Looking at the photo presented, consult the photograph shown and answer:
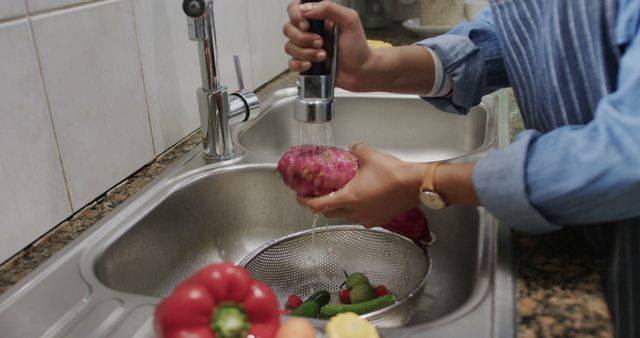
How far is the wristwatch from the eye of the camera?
2.40 feet

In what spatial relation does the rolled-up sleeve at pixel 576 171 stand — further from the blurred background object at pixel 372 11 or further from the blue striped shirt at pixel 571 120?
the blurred background object at pixel 372 11

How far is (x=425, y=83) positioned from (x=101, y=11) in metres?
0.57

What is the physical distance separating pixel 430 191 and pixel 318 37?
249 millimetres

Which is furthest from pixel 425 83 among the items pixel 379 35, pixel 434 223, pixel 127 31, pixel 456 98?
pixel 379 35

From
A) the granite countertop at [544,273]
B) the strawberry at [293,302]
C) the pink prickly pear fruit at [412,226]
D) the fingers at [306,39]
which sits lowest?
the strawberry at [293,302]

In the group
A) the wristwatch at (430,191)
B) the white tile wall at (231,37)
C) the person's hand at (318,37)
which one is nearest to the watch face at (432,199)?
the wristwatch at (430,191)

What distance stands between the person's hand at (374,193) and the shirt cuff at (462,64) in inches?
11.4

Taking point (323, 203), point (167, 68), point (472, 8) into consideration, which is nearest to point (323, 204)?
point (323, 203)

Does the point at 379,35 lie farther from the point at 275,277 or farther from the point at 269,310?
the point at 269,310

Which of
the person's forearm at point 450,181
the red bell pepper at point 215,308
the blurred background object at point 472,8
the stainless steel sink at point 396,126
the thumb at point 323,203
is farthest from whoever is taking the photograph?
the blurred background object at point 472,8

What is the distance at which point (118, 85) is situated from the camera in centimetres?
96

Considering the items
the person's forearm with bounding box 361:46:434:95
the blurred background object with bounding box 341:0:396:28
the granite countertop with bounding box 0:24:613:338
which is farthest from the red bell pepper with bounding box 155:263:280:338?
the blurred background object with bounding box 341:0:396:28

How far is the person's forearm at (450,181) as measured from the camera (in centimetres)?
70

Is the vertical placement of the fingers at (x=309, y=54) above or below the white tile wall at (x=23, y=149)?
above
